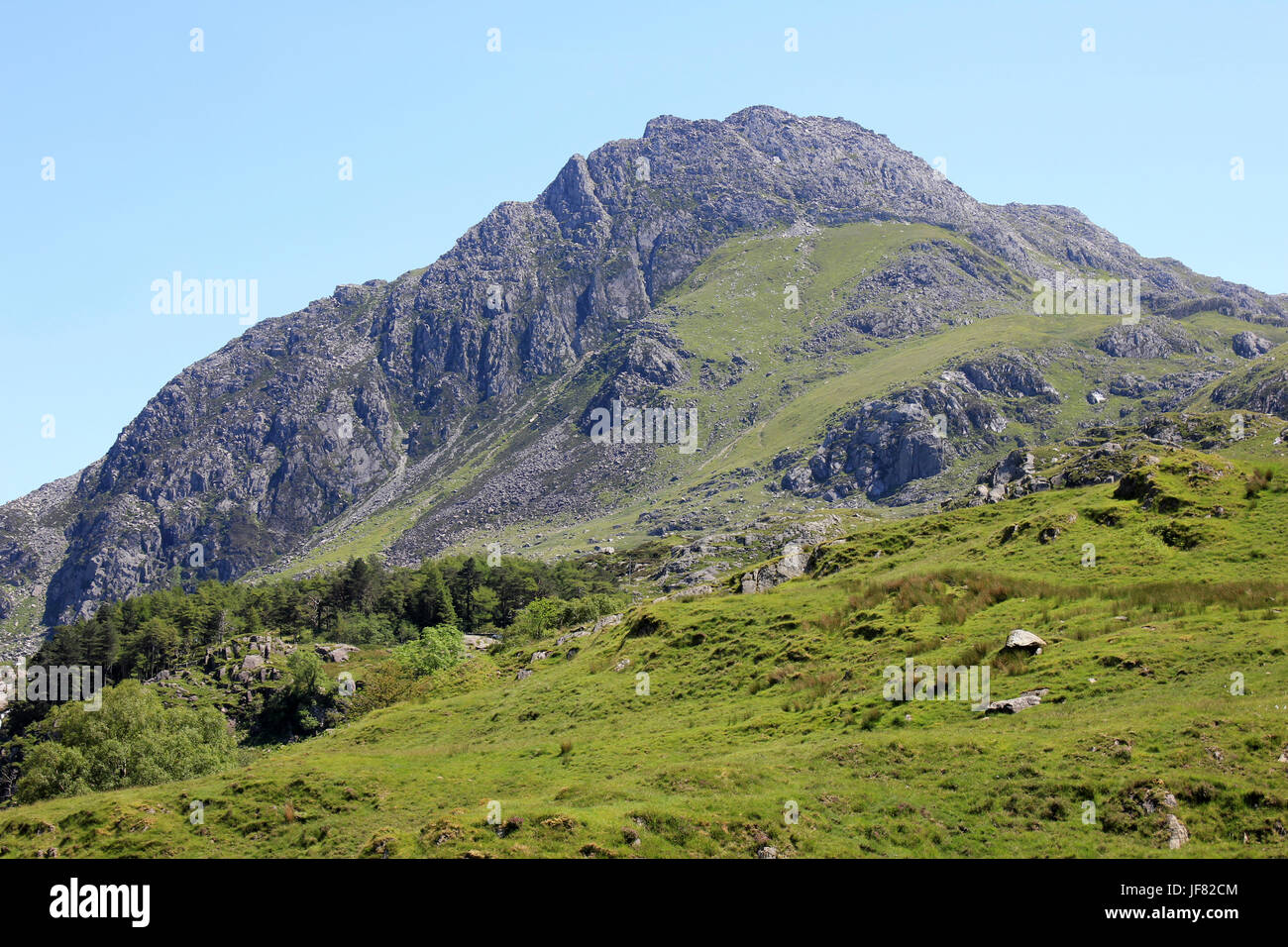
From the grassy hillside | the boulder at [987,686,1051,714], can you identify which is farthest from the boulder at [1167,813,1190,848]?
the boulder at [987,686,1051,714]

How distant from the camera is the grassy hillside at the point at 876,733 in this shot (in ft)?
90.3

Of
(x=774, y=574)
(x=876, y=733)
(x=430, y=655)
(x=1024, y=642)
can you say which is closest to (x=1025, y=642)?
(x=1024, y=642)

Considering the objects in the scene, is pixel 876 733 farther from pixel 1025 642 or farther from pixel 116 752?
pixel 116 752

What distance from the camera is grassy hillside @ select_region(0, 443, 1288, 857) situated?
27516 mm

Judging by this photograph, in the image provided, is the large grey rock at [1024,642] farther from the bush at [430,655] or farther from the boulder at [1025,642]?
the bush at [430,655]

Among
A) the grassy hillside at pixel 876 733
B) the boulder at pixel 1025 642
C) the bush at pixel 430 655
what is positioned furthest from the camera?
the bush at pixel 430 655

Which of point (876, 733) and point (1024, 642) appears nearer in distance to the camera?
point (876, 733)

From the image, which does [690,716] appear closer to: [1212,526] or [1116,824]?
[1116,824]

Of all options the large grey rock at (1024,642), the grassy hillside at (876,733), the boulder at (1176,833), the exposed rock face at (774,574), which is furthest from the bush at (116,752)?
the boulder at (1176,833)

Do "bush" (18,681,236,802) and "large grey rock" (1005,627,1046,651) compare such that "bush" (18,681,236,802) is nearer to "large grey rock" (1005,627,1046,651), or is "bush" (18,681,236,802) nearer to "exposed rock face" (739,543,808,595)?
"exposed rock face" (739,543,808,595)

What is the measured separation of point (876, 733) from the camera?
37.9 metres

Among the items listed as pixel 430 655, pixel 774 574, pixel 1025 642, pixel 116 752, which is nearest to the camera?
pixel 1025 642

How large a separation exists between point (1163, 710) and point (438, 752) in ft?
130
